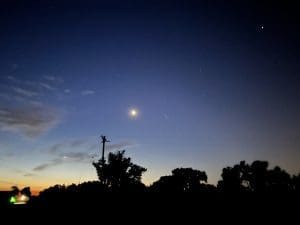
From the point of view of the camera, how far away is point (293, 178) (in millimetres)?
70625

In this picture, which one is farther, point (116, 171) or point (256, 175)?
point (256, 175)

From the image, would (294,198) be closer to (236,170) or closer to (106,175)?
(106,175)

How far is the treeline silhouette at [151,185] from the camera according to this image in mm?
23453

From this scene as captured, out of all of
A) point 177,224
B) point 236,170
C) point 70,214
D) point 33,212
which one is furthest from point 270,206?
point 236,170

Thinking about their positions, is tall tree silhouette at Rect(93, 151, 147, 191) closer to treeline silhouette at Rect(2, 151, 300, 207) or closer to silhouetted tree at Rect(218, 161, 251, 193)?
treeline silhouette at Rect(2, 151, 300, 207)

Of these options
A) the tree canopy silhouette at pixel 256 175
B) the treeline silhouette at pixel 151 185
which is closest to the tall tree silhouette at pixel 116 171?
the treeline silhouette at pixel 151 185

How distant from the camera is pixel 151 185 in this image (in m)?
45.3

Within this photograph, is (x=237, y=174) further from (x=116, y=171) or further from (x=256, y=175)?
(x=116, y=171)

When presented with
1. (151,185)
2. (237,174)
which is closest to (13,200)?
(151,185)

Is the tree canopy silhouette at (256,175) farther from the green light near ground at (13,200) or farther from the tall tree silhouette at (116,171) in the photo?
the green light near ground at (13,200)

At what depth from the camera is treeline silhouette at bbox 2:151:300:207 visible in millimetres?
23453

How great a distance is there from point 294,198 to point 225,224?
16.8ft

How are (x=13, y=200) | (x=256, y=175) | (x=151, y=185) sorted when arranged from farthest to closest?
(x=256, y=175), (x=151, y=185), (x=13, y=200)

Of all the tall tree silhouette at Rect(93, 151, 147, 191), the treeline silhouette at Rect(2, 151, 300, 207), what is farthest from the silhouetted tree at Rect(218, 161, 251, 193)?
the tall tree silhouette at Rect(93, 151, 147, 191)
